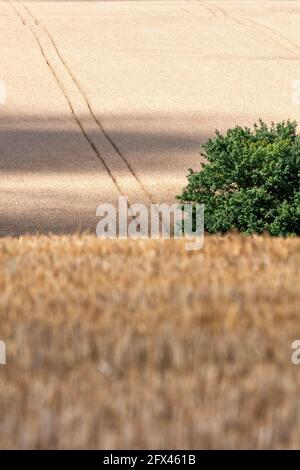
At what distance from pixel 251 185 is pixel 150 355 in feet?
30.9

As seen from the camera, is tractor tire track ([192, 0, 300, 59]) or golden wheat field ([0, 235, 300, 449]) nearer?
golden wheat field ([0, 235, 300, 449])

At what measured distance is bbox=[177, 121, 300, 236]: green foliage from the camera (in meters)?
11.3

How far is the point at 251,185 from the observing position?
39.5ft

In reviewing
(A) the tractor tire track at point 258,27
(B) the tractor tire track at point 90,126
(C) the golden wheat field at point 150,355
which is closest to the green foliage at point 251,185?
(B) the tractor tire track at point 90,126

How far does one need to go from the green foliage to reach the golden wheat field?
7335 millimetres

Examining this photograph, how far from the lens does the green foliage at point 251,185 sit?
11281mm

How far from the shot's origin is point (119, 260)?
4020 millimetres

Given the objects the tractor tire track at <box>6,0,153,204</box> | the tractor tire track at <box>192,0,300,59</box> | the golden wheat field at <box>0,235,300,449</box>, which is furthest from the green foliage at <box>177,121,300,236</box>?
the tractor tire track at <box>192,0,300,59</box>

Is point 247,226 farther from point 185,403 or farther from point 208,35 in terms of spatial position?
point 208,35

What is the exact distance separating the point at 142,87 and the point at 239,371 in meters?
25.0

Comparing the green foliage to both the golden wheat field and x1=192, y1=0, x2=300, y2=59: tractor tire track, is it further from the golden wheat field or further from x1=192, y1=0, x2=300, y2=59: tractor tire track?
x1=192, y1=0, x2=300, y2=59: tractor tire track

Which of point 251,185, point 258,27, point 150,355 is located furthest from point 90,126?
point 150,355

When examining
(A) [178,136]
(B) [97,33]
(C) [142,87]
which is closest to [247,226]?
(A) [178,136]
